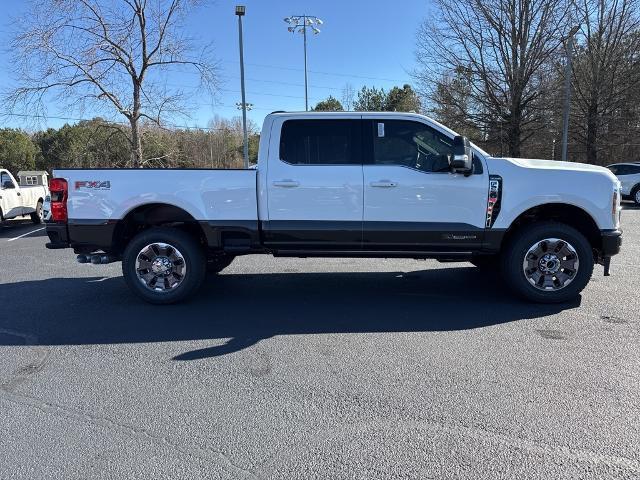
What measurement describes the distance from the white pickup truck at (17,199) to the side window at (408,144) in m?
11.0

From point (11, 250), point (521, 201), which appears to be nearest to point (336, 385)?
point (521, 201)

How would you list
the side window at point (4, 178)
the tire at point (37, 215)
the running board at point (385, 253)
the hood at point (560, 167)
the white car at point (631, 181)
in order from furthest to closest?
the white car at point (631, 181) → the tire at point (37, 215) → the side window at point (4, 178) → the running board at point (385, 253) → the hood at point (560, 167)

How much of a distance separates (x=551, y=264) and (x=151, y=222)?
4678mm

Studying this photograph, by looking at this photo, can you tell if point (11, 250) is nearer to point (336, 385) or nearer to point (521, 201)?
point (336, 385)

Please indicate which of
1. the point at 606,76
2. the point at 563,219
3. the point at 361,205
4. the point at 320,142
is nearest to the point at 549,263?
the point at 563,219

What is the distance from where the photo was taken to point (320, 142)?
5496mm

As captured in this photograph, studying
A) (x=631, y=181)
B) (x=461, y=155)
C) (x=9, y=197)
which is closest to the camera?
(x=461, y=155)

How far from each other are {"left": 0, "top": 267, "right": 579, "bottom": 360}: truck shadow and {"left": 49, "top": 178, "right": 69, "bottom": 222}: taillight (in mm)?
1069

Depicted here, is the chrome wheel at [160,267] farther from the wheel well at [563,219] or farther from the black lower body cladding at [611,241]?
the black lower body cladding at [611,241]

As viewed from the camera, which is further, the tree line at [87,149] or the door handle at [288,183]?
the tree line at [87,149]

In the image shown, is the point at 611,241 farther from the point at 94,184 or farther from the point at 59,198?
the point at 59,198

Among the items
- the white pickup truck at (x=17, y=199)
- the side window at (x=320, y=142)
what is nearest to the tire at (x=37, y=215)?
the white pickup truck at (x=17, y=199)

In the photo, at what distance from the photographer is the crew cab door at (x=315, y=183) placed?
5.38m

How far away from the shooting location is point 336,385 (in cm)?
358
